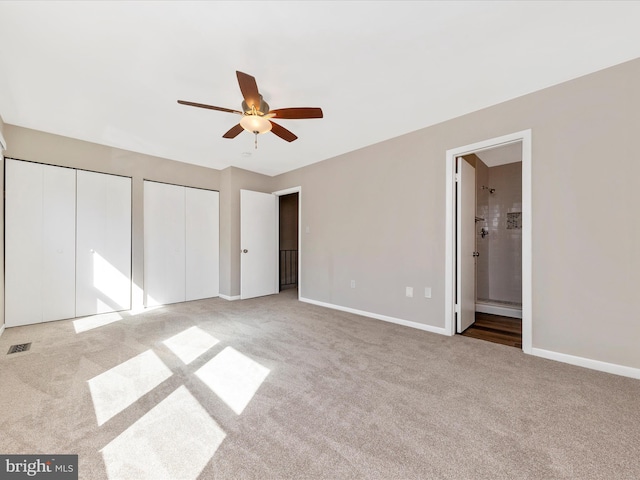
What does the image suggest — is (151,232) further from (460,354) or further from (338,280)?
(460,354)

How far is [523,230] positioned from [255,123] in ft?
9.50

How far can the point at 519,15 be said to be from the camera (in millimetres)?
1756

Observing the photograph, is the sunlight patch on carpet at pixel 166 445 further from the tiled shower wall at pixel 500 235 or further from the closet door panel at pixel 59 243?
the tiled shower wall at pixel 500 235

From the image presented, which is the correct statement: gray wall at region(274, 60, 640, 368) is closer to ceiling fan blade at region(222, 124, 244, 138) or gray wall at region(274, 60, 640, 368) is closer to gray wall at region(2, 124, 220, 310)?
ceiling fan blade at region(222, 124, 244, 138)

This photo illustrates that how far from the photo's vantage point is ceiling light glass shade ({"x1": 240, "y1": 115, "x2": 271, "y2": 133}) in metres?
2.40

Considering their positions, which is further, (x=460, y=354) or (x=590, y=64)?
(x=460, y=354)

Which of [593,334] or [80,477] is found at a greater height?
[593,334]

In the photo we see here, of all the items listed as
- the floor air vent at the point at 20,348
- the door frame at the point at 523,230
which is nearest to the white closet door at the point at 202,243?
the floor air vent at the point at 20,348

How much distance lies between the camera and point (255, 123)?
2.44 metres

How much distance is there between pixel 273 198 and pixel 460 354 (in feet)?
14.5

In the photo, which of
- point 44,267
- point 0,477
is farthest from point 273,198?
point 0,477

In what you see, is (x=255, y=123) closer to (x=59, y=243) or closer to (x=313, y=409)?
(x=313, y=409)

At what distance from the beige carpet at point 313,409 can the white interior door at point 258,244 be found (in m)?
2.28

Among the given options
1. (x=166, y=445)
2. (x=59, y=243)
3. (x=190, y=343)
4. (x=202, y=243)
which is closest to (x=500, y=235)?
(x=190, y=343)
